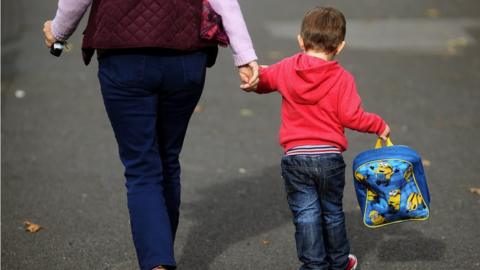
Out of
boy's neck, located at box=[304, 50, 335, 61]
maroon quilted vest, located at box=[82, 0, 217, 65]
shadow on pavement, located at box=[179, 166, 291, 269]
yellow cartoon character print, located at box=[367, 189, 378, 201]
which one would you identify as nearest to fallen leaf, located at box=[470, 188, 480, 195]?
shadow on pavement, located at box=[179, 166, 291, 269]

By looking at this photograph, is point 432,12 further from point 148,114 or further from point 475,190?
point 148,114

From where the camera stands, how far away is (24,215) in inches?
217

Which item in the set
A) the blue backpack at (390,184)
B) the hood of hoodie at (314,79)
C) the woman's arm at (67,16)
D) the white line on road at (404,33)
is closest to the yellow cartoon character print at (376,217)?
the blue backpack at (390,184)

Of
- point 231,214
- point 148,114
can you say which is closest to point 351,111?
point 148,114

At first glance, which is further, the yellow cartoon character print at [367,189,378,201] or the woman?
the yellow cartoon character print at [367,189,378,201]

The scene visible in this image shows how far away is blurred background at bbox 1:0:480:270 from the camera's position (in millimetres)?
4945

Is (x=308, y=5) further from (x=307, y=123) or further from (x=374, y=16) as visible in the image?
(x=307, y=123)

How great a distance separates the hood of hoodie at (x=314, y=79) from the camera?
3.82 meters

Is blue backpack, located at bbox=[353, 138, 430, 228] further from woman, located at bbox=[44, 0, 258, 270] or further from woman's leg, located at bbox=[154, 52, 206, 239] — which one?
woman's leg, located at bbox=[154, 52, 206, 239]

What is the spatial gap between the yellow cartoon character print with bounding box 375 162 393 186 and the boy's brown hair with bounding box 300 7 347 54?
0.57 meters

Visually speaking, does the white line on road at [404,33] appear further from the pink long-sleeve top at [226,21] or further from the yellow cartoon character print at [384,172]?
the pink long-sleeve top at [226,21]

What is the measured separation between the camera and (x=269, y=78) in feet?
13.0

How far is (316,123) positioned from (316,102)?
93mm

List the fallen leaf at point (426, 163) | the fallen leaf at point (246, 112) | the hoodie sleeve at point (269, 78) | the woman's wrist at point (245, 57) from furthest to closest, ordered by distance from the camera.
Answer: the fallen leaf at point (246, 112) → the fallen leaf at point (426, 163) → the hoodie sleeve at point (269, 78) → the woman's wrist at point (245, 57)
